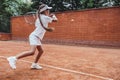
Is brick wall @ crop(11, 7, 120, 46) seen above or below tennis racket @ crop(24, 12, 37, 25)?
below

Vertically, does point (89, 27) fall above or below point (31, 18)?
below

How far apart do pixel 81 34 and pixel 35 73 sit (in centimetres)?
1138

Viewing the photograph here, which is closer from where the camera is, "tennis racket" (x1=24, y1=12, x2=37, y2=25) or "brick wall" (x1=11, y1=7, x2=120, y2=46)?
"tennis racket" (x1=24, y1=12, x2=37, y2=25)

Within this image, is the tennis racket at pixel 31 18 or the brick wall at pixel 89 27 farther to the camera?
the brick wall at pixel 89 27

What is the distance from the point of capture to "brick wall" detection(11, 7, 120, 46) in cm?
1512

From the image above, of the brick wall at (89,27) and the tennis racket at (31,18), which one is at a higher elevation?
the tennis racket at (31,18)

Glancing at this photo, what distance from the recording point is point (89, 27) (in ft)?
53.9

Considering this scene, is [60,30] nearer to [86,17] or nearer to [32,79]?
[86,17]

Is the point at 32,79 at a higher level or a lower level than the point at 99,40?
higher

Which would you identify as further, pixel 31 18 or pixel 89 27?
pixel 89 27

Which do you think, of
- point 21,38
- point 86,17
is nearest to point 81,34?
point 86,17

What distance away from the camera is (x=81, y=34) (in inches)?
667

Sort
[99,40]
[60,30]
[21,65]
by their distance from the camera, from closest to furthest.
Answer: [21,65] → [99,40] → [60,30]

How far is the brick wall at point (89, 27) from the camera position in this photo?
595 inches
